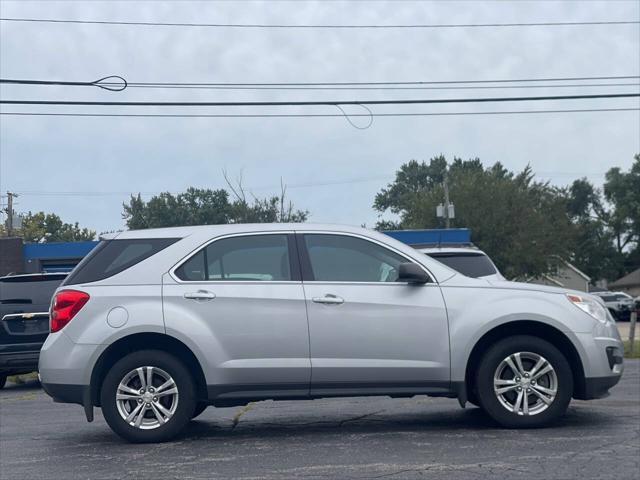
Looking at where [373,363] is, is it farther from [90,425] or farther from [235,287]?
[90,425]

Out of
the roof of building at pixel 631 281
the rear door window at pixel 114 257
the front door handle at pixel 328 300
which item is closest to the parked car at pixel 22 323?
the rear door window at pixel 114 257

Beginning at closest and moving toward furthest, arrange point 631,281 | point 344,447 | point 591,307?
point 344,447, point 591,307, point 631,281

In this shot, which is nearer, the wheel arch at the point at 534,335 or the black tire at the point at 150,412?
the black tire at the point at 150,412

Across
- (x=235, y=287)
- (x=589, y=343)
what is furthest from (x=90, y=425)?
(x=589, y=343)

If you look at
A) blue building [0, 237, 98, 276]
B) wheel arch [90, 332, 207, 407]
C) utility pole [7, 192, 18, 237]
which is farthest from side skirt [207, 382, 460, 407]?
utility pole [7, 192, 18, 237]

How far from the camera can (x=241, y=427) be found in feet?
26.8

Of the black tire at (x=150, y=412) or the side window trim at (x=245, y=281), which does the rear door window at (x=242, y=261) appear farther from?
the black tire at (x=150, y=412)

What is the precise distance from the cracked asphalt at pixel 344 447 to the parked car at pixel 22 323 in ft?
13.0

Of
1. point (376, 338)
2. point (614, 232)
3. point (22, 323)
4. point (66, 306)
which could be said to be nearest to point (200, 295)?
point (66, 306)

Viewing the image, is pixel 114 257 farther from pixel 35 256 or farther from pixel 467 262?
pixel 35 256

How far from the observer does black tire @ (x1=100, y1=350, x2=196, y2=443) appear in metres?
7.26

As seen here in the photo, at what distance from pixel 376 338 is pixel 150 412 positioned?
1844 millimetres

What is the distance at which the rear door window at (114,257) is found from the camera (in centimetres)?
756

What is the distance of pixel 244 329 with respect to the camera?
7.32m
